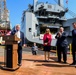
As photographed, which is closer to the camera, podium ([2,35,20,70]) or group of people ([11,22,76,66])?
podium ([2,35,20,70])

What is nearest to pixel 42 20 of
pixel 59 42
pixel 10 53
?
pixel 59 42

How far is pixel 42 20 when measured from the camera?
57.4 m

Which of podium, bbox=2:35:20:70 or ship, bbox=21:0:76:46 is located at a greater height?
ship, bbox=21:0:76:46

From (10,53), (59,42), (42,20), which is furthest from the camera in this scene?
(42,20)

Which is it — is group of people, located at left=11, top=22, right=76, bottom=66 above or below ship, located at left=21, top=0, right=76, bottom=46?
below

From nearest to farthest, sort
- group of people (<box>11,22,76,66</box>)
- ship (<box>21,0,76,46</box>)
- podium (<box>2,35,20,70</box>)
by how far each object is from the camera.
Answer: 1. podium (<box>2,35,20,70</box>)
2. group of people (<box>11,22,76,66</box>)
3. ship (<box>21,0,76,46</box>)

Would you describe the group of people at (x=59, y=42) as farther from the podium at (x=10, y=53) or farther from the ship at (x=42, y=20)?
the ship at (x=42, y=20)

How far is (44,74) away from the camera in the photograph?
24.0 ft

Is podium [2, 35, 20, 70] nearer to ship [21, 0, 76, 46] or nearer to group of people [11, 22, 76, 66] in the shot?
group of people [11, 22, 76, 66]

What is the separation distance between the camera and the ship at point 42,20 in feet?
174

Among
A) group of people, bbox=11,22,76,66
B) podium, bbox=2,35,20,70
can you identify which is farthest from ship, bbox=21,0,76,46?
podium, bbox=2,35,20,70

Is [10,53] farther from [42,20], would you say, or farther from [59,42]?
[42,20]

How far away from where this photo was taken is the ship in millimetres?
53000

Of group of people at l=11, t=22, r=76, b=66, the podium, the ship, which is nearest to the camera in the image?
the podium
